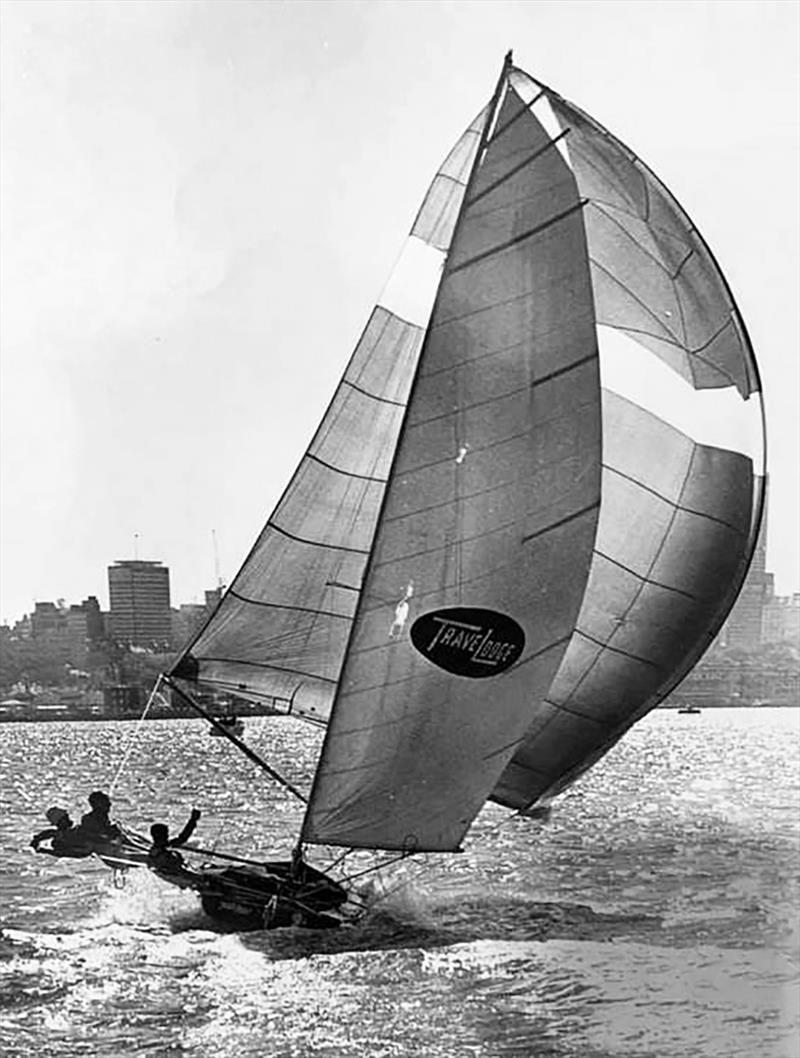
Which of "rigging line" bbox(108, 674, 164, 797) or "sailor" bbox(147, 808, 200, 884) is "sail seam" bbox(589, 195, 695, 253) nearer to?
"rigging line" bbox(108, 674, 164, 797)

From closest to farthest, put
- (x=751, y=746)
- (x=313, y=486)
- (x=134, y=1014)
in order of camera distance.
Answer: (x=134, y=1014) → (x=313, y=486) → (x=751, y=746)

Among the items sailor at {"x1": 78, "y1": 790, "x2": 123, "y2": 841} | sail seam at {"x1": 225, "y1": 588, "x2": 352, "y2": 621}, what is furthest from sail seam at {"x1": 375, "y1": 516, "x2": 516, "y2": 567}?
sailor at {"x1": 78, "y1": 790, "x2": 123, "y2": 841}

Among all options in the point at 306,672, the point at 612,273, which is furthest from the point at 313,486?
the point at 612,273

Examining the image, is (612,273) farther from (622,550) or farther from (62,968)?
(62,968)

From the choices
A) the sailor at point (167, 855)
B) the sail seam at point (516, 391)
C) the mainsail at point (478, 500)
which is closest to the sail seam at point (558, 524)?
the mainsail at point (478, 500)

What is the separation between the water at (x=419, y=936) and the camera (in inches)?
115

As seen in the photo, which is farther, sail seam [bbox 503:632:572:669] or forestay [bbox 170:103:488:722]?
forestay [bbox 170:103:488:722]

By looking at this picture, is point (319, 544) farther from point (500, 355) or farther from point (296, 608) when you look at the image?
point (500, 355)

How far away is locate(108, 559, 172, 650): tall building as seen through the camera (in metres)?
3.04

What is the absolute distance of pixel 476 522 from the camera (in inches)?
117

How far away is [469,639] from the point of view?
9.73 feet

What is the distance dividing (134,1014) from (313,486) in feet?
4.08

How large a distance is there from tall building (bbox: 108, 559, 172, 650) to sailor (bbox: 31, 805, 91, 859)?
48 cm

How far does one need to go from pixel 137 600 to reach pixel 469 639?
29.9 inches
